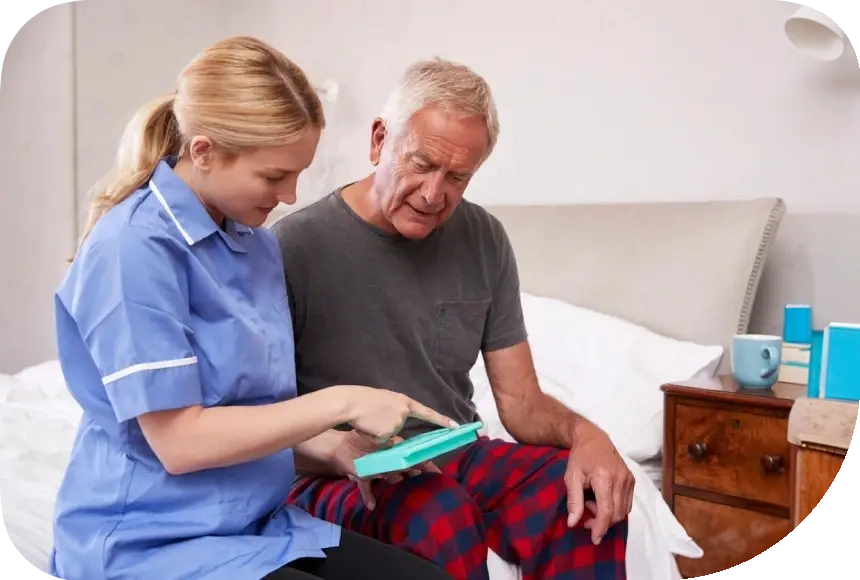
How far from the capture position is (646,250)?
1.55 meters

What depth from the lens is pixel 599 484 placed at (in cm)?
87

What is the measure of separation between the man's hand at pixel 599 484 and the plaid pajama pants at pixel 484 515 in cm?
2

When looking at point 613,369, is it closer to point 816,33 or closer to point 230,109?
point 816,33

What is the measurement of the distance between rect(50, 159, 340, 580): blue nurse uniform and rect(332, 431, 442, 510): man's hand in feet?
0.33

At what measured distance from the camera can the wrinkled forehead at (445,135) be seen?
92 cm

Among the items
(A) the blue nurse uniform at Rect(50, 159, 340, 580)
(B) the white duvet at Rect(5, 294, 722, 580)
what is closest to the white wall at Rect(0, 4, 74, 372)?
(B) the white duvet at Rect(5, 294, 722, 580)

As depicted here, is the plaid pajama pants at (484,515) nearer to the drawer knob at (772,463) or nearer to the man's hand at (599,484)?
the man's hand at (599,484)

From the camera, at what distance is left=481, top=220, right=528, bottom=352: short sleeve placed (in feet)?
3.50

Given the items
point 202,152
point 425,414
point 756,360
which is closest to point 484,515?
point 425,414

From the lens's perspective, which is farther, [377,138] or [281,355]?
[377,138]

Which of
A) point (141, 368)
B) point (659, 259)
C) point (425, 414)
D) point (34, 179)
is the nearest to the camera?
point (141, 368)

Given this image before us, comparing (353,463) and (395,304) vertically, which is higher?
(395,304)

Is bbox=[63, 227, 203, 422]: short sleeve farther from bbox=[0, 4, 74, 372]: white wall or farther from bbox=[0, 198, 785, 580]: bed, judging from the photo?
bbox=[0, 4, 74, 372]: white wall

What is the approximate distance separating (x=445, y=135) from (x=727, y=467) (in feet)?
2.43
